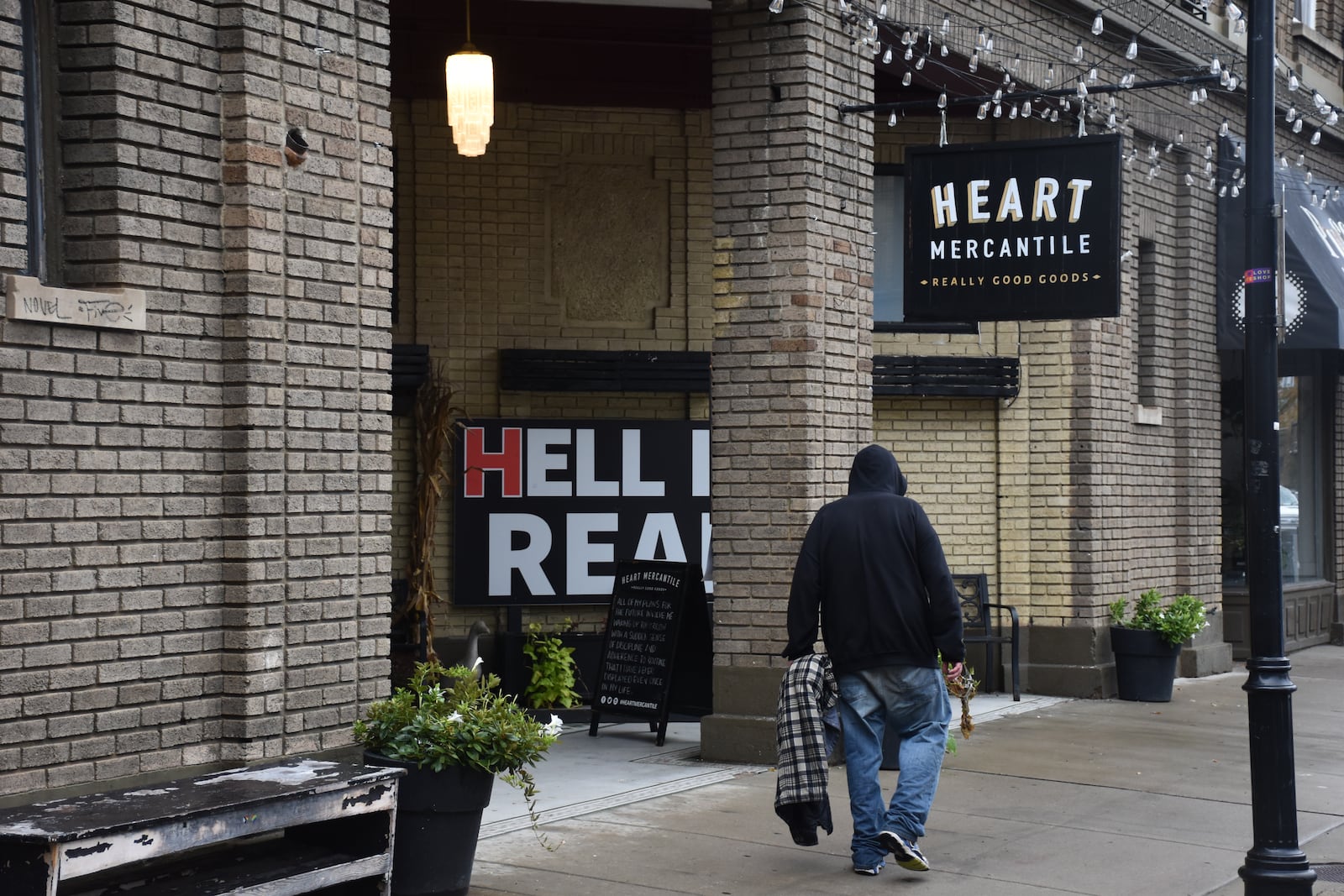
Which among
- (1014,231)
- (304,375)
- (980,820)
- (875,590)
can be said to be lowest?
(980,820)

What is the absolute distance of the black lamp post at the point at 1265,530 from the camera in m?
6.38

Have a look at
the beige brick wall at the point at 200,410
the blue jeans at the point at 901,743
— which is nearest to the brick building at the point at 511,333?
the beige brick wall at the point at 200,410

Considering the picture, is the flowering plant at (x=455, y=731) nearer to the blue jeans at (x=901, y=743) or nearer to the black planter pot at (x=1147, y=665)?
the blue jeans at (x=901, y=743)

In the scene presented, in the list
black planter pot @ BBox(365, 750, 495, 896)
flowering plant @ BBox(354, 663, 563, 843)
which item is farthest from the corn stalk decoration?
black planter pot @ BBox(365, 750, 495, 896)

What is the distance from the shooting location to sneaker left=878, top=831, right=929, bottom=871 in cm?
682

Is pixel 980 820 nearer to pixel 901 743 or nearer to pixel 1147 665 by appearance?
pixel 901 743

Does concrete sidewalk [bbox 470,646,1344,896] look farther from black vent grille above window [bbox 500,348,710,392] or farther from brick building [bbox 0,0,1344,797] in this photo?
black vent grille above window [bbox 500,348,710,392]

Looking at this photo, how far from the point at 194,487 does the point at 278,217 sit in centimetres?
115

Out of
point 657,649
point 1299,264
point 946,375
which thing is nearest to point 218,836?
point 657,649

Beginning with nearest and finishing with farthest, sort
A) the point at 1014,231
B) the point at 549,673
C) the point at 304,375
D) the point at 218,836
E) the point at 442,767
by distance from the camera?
1. the point at 218,836
2. the point at 442,767
3. the point at 304,375
4. the point at 1014,231
5. the point at 549,673

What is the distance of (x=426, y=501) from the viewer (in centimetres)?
1126

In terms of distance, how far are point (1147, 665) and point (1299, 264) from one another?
433 centimetres

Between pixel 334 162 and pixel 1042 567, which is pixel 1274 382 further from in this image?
pixel 1042 567

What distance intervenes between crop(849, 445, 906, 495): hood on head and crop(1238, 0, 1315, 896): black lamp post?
5.08 feet
